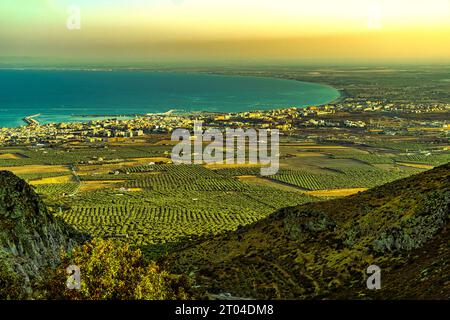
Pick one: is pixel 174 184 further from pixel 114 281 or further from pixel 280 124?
pixel 280 124

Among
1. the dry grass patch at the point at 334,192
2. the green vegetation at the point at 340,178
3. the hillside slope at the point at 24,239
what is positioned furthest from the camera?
the green vegetation at the point at 340,178

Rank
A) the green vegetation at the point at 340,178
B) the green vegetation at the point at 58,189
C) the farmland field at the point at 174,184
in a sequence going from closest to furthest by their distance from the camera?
the farmland field at the point at 174,184 < the green vegetation at the point at 58,189 < the green vegetation at the point at 340,178

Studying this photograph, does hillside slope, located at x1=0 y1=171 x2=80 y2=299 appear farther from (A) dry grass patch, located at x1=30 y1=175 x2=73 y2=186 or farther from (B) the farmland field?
(A) dry grass patch, located at x1=30 y1=175 x2=73 y2=186

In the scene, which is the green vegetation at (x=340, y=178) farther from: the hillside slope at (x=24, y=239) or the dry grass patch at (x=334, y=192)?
the hillside slope at (x=24, y=239)

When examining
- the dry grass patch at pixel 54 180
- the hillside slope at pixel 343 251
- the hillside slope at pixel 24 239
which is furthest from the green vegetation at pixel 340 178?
the hillside slope at pixel 24 239

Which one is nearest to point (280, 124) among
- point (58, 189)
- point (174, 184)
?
point (174, 184)

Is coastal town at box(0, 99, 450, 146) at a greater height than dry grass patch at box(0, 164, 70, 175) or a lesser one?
greater

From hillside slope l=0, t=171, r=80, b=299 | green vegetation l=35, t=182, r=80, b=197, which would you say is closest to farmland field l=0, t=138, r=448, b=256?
green vegetation l=35, t=182, r=80, b=197
